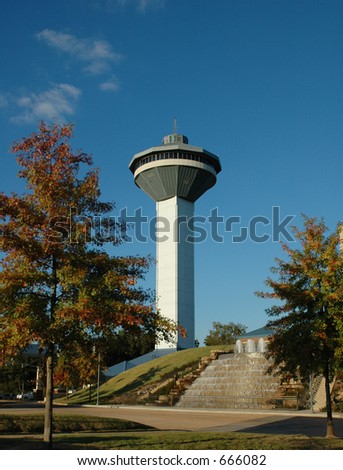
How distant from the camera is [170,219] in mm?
106875

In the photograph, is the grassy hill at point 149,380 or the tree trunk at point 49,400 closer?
the tree trunk at point 49,400

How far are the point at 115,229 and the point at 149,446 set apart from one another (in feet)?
19.3

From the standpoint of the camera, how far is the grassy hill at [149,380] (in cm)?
5196

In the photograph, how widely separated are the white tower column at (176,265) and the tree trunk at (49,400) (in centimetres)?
8438

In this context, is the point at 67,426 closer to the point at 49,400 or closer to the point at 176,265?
the point at 49,400

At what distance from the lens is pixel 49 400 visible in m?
13.2

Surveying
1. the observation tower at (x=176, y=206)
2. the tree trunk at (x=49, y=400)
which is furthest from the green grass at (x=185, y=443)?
the observation tower at (x=176, y=206)

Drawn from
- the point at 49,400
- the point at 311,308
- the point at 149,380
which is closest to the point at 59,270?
the point at 49,400

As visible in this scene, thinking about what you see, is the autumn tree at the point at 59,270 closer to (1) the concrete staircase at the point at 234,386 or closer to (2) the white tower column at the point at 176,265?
(1) the concrete staircase at the point at 234,386

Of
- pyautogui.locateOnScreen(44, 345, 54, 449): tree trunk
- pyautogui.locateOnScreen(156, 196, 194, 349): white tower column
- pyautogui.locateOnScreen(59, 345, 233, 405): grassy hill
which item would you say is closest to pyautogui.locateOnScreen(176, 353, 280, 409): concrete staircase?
pyautogui.locateOnScreen(59, 345, 233, 405): grassy hill

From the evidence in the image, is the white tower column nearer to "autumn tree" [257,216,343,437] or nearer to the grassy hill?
the grassy hill

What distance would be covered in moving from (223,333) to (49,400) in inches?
3929

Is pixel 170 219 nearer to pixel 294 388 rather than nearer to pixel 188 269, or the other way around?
pixel 188 269
